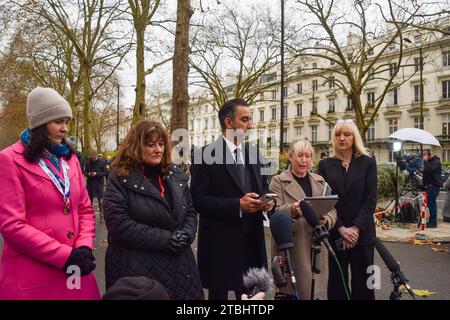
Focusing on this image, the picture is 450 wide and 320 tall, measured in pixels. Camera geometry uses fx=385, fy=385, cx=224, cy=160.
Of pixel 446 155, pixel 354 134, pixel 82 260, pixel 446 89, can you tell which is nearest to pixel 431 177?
pixel 354 134

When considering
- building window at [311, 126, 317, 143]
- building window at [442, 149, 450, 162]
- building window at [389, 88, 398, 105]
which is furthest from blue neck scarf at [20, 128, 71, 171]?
building window at [311, 126, 317, 143]

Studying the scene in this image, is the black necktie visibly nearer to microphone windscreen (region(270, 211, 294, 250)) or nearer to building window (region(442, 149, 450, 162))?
microphone windscreen (region(270, 211, 294, 250))

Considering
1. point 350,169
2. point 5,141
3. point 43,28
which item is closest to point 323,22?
point 43,28

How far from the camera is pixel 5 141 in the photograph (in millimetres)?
46031

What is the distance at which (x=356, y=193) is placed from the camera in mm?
3512

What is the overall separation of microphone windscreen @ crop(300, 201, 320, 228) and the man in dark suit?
0.48 meters

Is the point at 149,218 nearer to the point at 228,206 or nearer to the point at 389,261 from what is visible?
the point at 228,206

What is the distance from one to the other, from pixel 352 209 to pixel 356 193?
151mm

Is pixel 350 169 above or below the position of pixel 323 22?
below

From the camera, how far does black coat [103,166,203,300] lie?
237cm

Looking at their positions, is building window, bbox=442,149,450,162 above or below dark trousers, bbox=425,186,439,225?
above

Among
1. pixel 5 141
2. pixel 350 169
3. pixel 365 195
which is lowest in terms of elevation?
pixel 365 195

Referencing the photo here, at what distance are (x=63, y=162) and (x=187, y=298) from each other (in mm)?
1149

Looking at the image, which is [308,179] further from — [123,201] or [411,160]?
[411,160]
